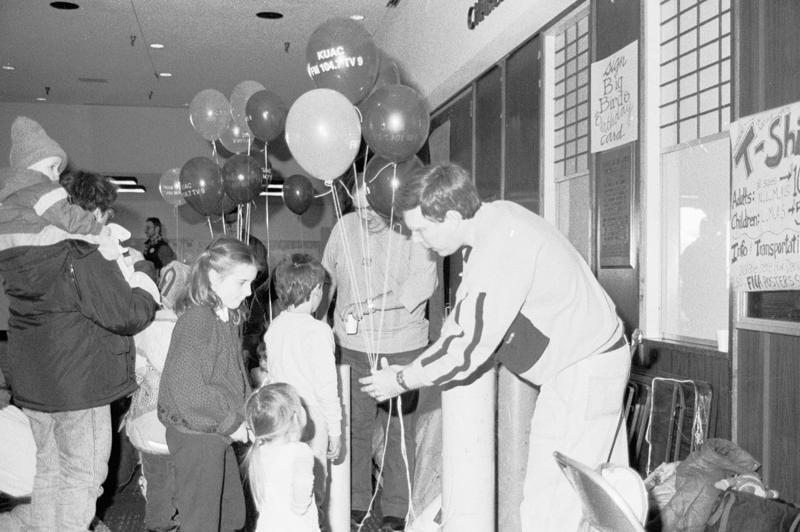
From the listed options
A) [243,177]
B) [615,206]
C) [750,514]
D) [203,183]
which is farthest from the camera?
[203,183]

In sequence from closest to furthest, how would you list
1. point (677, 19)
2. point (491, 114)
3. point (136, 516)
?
1. point (677, 19)
2. point (136, 516)
3. point (491, 114)

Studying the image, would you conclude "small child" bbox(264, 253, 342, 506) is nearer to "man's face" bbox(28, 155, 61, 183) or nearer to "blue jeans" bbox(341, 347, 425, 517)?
"blue jeans" bbox(341, 347, 425, 517)

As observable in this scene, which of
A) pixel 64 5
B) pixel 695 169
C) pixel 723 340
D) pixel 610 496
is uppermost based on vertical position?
pixel 64 5

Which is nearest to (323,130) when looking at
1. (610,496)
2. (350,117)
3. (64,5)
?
(350,117)

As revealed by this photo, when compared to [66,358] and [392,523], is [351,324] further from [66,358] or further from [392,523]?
[66,358]

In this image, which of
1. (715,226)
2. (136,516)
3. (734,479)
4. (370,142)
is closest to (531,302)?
(734,479)

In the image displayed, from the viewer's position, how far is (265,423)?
2.68 m

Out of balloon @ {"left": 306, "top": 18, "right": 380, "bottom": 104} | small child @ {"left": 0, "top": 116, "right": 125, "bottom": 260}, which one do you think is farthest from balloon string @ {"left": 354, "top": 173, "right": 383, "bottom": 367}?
small child @ {"left": 0, "top": 116, "right": 125, "bottom": 260}

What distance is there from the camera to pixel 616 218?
3.77 metres

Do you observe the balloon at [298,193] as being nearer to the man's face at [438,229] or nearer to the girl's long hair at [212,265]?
the girl's long hair at [212,265]

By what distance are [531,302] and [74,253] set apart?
69.1 inches

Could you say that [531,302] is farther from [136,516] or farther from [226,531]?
[136,516]

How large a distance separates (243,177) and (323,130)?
1.70 metres

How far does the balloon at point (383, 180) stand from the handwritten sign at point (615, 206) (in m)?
0.93
